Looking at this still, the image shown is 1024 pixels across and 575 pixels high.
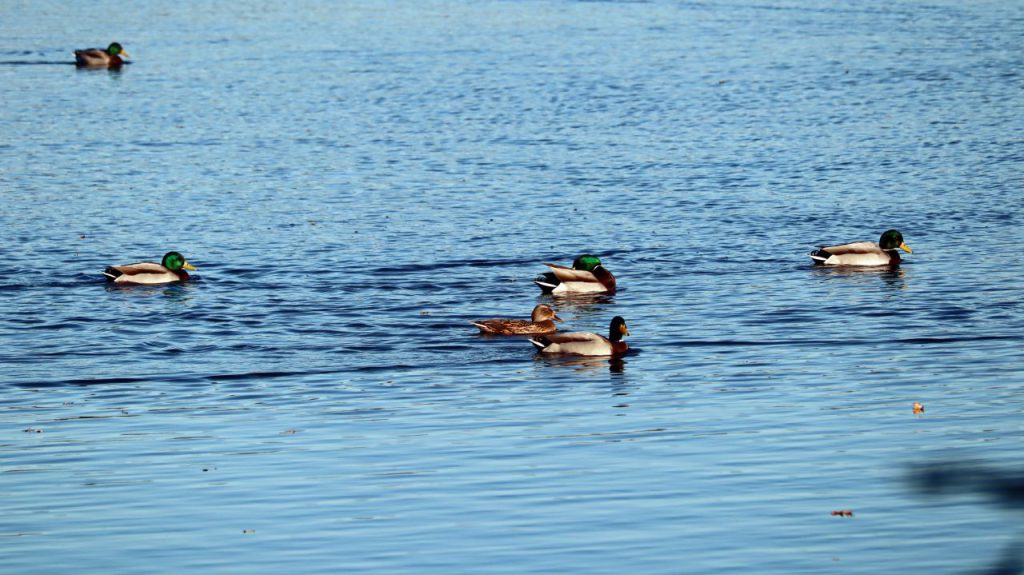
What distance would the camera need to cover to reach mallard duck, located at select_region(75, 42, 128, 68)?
53.2m

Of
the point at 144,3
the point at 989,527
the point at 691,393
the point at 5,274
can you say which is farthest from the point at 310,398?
the point at 144,3

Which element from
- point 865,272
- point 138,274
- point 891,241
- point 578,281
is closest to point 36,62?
point 138,274

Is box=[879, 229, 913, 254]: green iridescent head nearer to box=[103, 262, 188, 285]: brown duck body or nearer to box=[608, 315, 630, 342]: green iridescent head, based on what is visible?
box=[608, 315, 630, 342]: green iridescent head

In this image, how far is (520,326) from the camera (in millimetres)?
19125

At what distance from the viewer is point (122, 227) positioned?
28.5 metres

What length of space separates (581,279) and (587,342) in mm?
3838

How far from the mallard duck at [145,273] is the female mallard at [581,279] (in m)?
5.81

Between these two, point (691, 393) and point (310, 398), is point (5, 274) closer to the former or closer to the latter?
point (310, 398)

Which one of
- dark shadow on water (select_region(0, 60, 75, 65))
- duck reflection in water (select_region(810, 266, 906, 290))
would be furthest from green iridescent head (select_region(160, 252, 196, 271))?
dark shadow on water (select_region(0, 60, 75, 65))

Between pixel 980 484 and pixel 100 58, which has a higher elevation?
pixel 100 58

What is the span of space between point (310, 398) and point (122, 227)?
1381 centimetres

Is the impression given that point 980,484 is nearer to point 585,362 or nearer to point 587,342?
point 585,362

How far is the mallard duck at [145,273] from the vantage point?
75.4 feet

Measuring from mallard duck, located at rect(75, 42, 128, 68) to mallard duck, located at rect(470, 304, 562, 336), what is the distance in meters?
37.3
